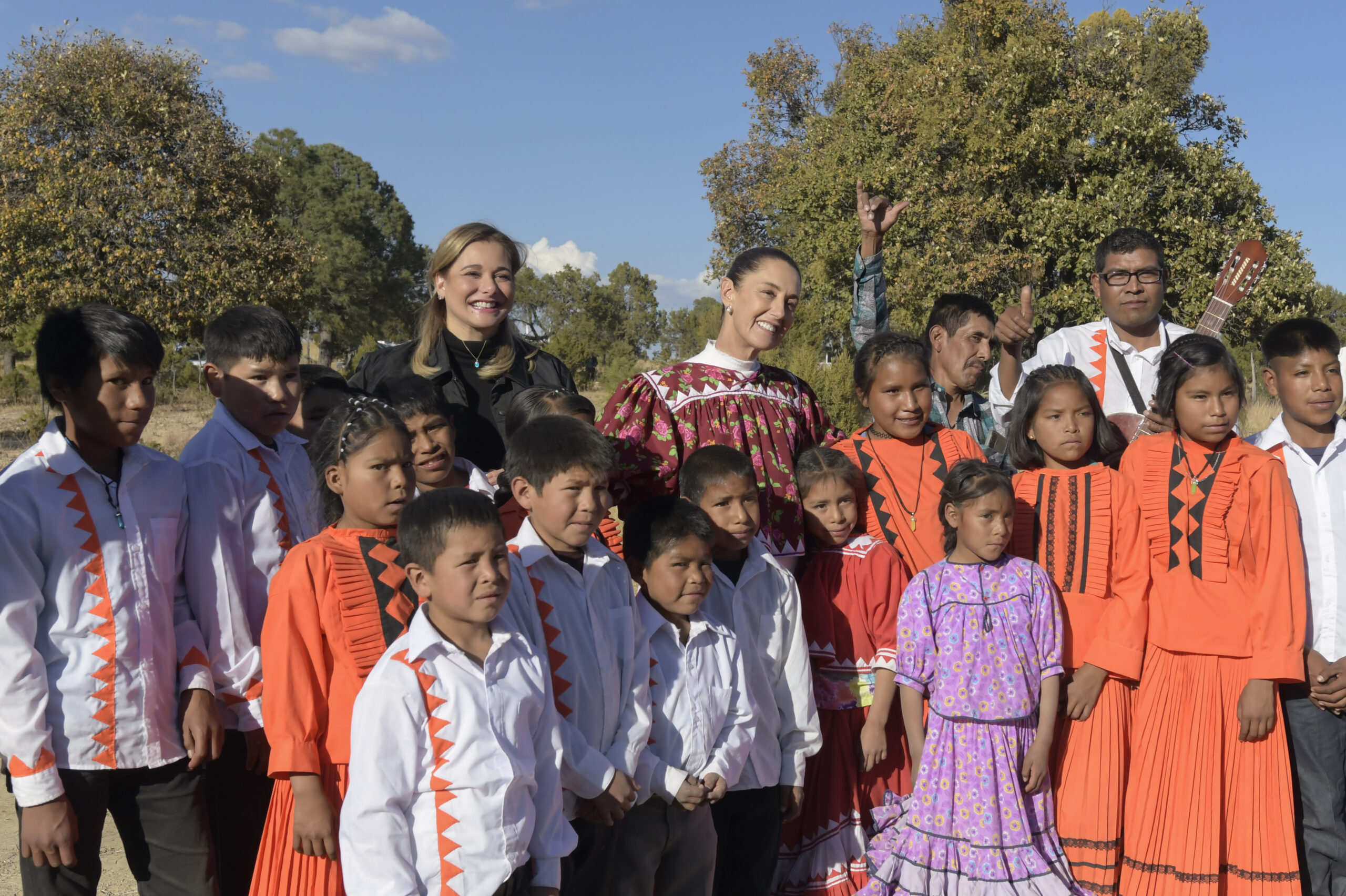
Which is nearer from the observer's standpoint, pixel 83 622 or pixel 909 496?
pixel 83 622

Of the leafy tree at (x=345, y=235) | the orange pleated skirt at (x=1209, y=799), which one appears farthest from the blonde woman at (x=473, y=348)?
the leafy tree at (x=345, y=235)

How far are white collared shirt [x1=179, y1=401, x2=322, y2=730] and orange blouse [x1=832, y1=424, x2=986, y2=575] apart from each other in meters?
1.95

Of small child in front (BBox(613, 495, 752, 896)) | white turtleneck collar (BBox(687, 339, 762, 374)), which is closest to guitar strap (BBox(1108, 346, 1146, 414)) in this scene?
white turtleneck collar (BBox(687, 339, 762, 374))

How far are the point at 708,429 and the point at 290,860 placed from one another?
1808 millimetres

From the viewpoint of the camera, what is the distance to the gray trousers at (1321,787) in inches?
136

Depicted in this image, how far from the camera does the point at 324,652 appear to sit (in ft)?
8.09

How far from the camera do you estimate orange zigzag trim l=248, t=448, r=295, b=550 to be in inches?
115

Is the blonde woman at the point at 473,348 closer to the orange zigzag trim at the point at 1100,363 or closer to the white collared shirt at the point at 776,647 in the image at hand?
the white collared shirt at the point at 776,647

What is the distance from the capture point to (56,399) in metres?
2.61

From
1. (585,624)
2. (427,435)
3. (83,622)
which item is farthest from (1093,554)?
(83,622)

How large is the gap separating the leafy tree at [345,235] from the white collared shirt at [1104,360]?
33.5m

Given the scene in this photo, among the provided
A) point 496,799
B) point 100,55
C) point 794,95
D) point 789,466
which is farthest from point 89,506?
point 794,95

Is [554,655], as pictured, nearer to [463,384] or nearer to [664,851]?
[664,851]

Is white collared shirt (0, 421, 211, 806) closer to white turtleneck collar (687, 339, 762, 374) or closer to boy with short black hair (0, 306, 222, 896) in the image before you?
boy with short black hair (0, 306, 222, 896)
